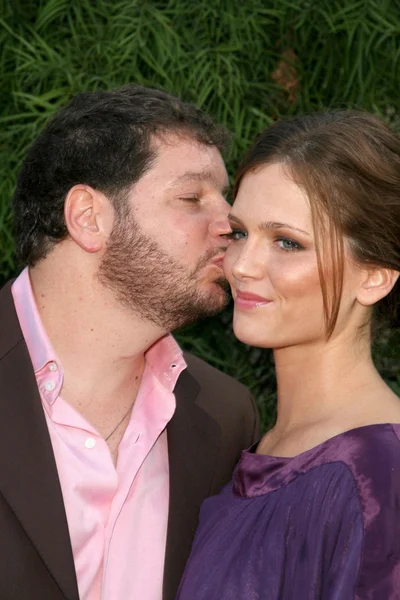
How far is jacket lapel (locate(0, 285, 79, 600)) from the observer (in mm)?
2234

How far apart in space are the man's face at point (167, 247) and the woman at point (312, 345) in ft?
1.08

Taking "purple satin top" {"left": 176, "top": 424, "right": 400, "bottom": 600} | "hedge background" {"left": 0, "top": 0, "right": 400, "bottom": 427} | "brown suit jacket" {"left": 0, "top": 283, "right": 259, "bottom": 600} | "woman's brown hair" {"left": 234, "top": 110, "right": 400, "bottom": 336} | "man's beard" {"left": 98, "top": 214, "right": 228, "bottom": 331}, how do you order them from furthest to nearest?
"hedge background" {"left": 0, "top": 0, "right": 400, "bottom": 427} < "man's beard" {"left": 98, "top": 214, "right": 228, "bottom": 331} < "brown suit jacket" {"left": 0, "top": 283, "right": 259, "bottom": 600} < "woman's brown hair" {"left": 234, "top": 110, "right": 400, "bottom": 336} < "purple satin top" {"left": 176, "top": 424, "right": 400, "bottom": 600}

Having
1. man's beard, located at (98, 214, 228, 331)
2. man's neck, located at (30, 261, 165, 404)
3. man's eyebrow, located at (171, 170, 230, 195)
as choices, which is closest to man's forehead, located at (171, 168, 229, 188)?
man's eyebrow, located at (171, 170, 230, 195)

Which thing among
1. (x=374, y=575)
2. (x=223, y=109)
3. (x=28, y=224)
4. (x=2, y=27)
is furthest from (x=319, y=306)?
(x=2, y=27)

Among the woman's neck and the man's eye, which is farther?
the man's eye

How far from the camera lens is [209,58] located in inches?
137

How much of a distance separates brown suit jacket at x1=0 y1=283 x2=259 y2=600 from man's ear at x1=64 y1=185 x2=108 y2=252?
0.22 metres

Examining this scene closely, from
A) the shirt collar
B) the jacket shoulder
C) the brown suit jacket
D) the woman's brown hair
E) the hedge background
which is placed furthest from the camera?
the hedge background

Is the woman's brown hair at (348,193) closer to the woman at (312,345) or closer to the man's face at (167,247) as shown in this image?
the woman at (312,345)

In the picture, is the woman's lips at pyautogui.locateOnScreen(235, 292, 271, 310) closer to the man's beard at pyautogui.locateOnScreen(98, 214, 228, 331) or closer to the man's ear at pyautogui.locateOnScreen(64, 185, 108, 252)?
the man's beard at pyautogui.locateOnScreen(98, 214, 228, 331)

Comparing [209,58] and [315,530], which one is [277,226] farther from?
[209,58]

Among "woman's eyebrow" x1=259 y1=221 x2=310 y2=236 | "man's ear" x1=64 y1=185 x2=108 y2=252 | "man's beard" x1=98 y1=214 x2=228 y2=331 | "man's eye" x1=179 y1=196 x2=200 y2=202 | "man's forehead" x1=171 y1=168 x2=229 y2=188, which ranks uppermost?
"man's forehead" x1=171 y1=168 x2=229 y2=188

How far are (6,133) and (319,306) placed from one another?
1.69m

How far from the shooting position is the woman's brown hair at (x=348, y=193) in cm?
207
